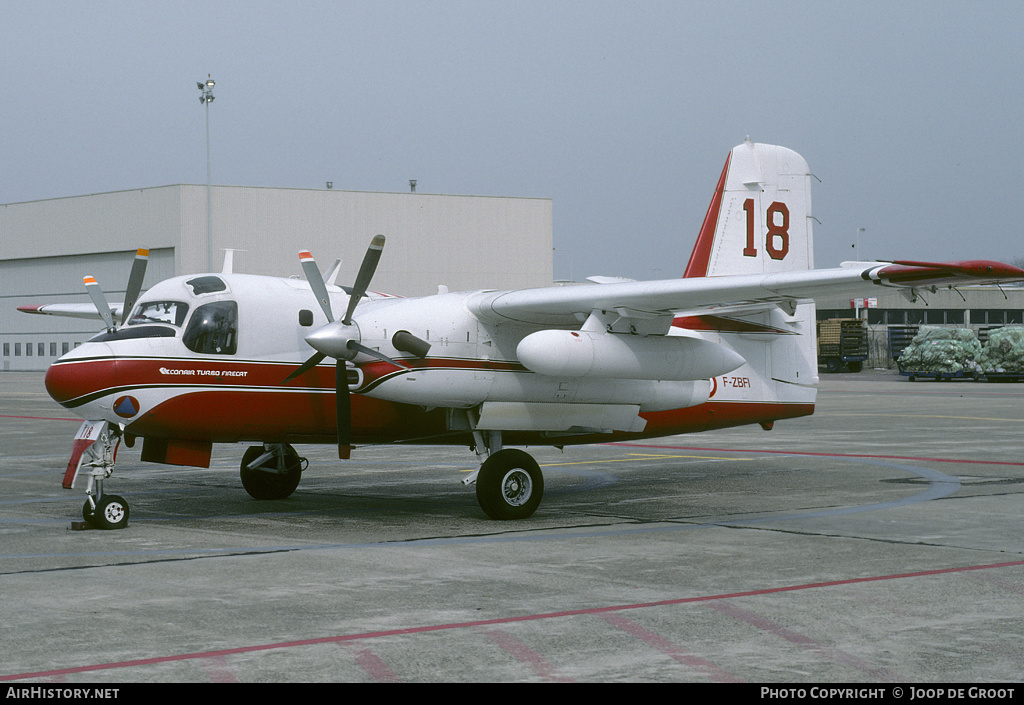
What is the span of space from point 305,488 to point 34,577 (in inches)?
311

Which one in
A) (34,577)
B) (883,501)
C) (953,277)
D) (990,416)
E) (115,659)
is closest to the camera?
(115,659)

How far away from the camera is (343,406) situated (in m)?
14.2

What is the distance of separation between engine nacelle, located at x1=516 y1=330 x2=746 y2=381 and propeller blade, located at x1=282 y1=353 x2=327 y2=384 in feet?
8.05

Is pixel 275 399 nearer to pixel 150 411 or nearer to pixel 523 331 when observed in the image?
pixel 150 411

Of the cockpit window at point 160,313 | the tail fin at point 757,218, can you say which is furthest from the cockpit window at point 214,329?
the tail fin at point 757,218

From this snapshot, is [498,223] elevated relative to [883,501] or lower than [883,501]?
elevated

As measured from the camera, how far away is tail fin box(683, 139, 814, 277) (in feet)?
59.3

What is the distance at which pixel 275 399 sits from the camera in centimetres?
1448

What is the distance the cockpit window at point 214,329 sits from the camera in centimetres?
1416

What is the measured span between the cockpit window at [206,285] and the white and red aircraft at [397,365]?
2 centimetres

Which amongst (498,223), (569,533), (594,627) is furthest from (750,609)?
(498,223)

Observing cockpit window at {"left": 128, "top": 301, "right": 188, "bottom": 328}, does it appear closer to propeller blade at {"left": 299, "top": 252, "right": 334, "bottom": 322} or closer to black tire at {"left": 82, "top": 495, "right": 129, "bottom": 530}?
propeller blade at {"left": 299, "top": 252, "right": 334, "bottom": 322}

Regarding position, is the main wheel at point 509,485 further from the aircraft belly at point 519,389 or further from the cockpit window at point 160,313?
the cockpit window at point 160,313

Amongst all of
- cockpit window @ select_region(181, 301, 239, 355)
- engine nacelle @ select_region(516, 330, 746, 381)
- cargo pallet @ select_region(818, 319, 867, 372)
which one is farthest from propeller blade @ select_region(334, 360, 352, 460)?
cargo pallet @ select_region(818, 319, 867, 372)
